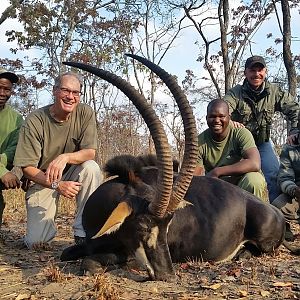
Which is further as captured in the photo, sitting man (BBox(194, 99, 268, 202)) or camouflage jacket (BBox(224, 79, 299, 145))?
camouflage jacket (BBox(224, 79, 299, 145))

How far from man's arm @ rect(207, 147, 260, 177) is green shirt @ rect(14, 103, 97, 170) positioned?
59.5 inches

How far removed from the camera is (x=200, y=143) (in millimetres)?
6402

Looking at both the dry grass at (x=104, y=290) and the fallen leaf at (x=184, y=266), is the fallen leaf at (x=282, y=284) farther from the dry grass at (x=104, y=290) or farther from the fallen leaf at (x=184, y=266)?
the dry grass at (x=104, y=290)

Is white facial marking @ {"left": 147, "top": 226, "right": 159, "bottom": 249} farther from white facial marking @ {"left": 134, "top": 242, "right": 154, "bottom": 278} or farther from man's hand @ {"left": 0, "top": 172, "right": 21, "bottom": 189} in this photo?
man's hand @ {"left": 0, "top": 172, "right": 21, "bottom": 189}

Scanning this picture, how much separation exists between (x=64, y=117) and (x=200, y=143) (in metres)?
1.76

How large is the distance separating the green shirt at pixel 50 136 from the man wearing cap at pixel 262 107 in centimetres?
233

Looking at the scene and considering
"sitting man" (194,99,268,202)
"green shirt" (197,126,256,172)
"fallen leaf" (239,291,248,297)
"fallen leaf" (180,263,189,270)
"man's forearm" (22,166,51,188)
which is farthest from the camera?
"green shirt" (197,126,256,172)

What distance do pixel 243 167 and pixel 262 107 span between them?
1.53m

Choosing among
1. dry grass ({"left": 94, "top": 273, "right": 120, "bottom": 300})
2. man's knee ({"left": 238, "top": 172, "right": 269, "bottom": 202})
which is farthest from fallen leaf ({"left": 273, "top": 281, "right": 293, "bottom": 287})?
man's knee ({"left": 238, "top": 172, "right": 269, "bottom": 202})

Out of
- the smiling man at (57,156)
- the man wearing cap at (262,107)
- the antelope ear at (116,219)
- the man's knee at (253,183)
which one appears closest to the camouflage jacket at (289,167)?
the man's knee at (253,183)

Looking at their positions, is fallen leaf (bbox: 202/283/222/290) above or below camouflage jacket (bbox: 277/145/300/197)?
below

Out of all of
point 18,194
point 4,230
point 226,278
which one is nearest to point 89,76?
point 18,194

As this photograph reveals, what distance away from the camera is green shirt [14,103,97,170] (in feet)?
17.7

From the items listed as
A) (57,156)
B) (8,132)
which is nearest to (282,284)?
(57,156)
